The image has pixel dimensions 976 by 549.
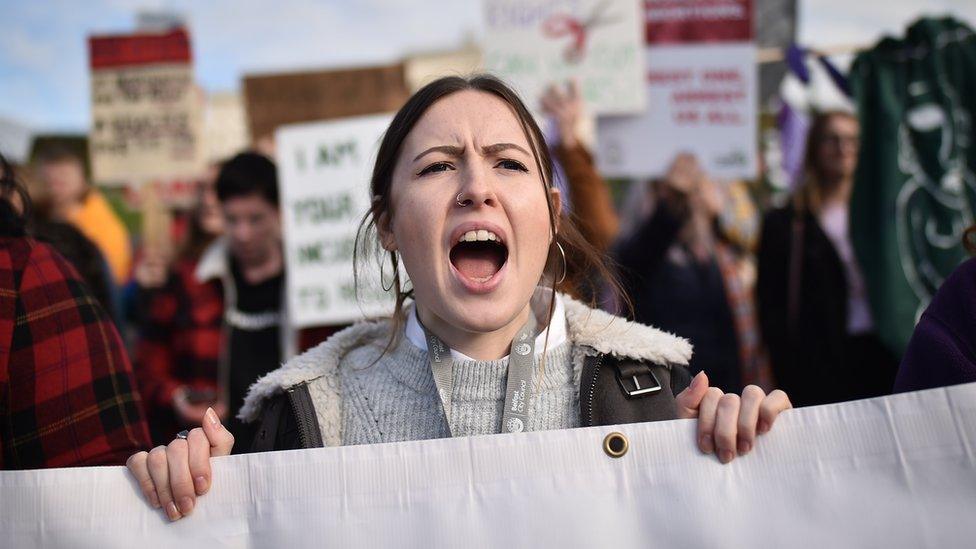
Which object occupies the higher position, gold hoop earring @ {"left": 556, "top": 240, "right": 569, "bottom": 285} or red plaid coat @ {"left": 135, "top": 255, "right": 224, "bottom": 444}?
gold hoop earring @ {"left": 556, "top": 240, "right": 569, "bottom": 285}

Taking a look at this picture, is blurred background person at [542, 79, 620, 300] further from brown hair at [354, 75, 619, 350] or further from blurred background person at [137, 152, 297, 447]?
brown hair at [354, 75, 619, 350]

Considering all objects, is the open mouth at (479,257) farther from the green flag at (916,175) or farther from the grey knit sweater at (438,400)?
the green flag at (916,175)

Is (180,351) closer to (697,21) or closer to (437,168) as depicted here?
(437,168)

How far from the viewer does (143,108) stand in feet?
18.1

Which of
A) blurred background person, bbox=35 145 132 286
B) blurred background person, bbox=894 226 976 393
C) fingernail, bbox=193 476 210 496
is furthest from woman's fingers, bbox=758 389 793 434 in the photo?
blurred background person, bbox=35 145 132 286

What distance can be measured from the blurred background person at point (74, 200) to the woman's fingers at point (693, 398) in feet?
16.7

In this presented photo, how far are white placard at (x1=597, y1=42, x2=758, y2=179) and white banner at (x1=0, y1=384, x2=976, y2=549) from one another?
3.36 m

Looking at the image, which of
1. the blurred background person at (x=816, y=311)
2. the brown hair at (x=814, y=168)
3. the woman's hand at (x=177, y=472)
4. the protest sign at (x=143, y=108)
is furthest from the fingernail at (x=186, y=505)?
the protest sign at (x=143, y=108)

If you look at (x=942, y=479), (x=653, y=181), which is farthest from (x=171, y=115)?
(x=942, y=479)

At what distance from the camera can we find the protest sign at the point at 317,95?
5457 mm

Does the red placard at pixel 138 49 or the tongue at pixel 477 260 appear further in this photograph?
the red placard at pixel 138 49

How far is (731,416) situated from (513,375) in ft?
1.32

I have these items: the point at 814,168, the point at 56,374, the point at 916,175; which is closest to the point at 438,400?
the point at 56,374

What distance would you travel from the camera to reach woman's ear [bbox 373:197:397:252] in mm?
1856
